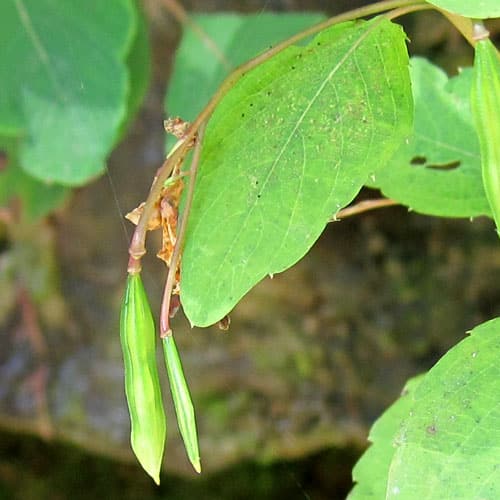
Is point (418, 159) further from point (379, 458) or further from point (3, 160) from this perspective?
point (3, 160)

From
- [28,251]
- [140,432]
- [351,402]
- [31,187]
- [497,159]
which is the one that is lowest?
[351,402]

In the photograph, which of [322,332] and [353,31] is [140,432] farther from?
[322,332]

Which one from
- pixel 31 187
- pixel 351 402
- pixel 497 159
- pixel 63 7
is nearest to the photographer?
pixel 497 159

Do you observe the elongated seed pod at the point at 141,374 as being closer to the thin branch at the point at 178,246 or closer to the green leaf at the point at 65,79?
the thin branch at the point at 178,246

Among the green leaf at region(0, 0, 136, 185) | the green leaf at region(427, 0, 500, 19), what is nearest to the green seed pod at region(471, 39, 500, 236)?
the green leaf at region(427, 0, 500, 19)

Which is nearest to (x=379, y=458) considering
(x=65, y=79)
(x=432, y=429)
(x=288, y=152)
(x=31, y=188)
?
(x=432, y=429)

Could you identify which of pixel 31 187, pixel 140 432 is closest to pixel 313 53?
pixel 140 432
